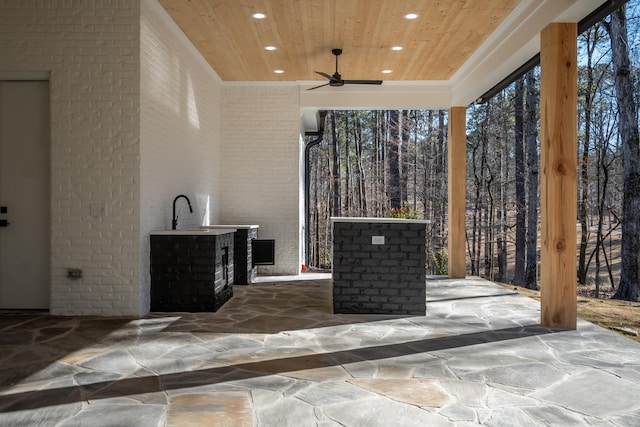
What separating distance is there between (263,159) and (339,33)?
9.27 ft

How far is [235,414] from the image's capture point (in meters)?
2.42

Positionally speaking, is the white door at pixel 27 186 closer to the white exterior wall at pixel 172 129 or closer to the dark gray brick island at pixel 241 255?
the white exterior wall at pixel 172 129

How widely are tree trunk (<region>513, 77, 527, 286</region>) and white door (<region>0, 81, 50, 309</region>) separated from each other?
11041mm

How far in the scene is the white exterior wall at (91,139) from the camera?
464 centimetres

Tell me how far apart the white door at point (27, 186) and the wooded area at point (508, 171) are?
12.2 ft

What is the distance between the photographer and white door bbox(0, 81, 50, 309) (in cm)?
480

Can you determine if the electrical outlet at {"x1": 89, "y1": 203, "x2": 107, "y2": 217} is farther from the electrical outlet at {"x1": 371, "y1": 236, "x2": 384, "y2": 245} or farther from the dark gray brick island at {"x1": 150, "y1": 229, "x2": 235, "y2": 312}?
the electrical outlet at {"x1": 371, "y1": 236, "x2": 384, "y2": 245}

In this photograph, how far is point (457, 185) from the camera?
7805 mm

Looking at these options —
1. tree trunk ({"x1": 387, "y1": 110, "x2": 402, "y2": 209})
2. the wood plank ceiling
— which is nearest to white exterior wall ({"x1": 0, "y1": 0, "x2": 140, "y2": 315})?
the wood plank ceiling

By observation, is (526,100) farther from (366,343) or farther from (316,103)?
(366,343)

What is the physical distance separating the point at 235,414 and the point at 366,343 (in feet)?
5.23

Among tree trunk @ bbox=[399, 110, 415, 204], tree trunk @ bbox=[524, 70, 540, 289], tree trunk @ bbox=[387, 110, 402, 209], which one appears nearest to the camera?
tree trunk @ bbox=[524, 70, 540, 289]

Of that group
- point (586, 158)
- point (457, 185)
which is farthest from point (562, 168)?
point (586, 158)

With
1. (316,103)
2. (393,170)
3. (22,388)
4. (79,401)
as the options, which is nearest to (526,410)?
(79,401)
